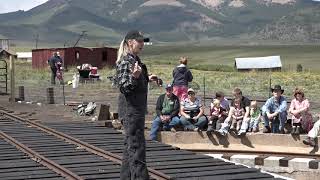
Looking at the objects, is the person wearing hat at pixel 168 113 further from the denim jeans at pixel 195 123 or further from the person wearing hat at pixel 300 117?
the person wearing hat at pixel 300 117

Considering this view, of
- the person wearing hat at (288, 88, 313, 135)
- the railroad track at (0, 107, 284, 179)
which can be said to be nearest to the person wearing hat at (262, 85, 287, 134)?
the person wearing hat at (288, 88, 313, 135)

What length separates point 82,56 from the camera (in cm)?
4981

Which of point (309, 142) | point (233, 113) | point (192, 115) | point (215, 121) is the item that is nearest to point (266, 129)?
point (233, 113)

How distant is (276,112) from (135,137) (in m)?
5.73

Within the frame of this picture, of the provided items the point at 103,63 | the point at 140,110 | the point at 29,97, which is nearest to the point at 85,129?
the point at 140,110

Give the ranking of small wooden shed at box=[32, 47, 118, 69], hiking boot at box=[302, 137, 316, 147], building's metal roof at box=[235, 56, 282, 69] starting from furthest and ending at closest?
1. building's metal roof at box=[235, 56, 282, 69]
2. small wooden shed at box=[32, 47, 118, 69]
3. hiking boot at box=[302, 137, 316, 147]

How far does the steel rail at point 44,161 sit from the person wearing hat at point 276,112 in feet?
14.3

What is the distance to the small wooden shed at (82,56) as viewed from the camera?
48.8 meters

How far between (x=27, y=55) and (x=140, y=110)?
94334mm

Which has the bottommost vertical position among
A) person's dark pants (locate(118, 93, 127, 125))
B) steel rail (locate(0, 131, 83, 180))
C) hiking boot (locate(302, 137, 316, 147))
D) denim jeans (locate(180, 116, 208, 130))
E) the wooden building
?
steel rail (locate(0, 131, 83, 180))

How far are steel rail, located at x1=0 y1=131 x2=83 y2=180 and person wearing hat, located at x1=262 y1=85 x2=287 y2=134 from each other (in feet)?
14.3

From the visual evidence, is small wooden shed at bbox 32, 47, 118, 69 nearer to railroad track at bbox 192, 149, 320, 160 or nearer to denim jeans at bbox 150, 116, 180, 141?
denim jeans at bbox 150, 116, 180, 141

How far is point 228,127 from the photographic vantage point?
1239 cm

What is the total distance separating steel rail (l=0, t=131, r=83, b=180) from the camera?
8680 mm
